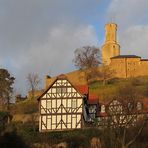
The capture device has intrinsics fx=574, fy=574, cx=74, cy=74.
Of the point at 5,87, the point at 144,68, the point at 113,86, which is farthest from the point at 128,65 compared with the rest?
the point at 5,87

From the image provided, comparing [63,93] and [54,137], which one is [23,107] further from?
[54,137]

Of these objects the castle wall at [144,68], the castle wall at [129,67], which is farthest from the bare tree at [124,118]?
the castle wall at [129,67]

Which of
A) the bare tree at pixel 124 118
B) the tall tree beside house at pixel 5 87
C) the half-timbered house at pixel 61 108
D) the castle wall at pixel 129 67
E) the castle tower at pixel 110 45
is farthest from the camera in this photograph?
the castle tower at pixel 110 45

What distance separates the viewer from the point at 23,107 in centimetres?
7219

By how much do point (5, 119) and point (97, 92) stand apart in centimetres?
2006

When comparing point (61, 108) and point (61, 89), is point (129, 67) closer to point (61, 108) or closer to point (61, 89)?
point (61, 89)

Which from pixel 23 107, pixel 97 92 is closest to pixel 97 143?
pixel 23 107

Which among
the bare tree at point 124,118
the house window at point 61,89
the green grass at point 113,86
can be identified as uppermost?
the green grass at point 113,86

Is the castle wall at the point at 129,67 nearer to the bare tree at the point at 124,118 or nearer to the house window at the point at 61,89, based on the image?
the house window at the point at 61,89

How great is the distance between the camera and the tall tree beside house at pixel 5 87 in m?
75.7

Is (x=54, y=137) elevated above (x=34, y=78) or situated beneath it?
situated beneath

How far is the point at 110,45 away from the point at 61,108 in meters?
47.8

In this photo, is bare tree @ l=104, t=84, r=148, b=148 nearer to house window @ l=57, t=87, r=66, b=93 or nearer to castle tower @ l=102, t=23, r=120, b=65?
house window @ l=57, t=87, r=66, b=93

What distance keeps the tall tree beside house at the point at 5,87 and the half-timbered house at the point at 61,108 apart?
14.9 metres
